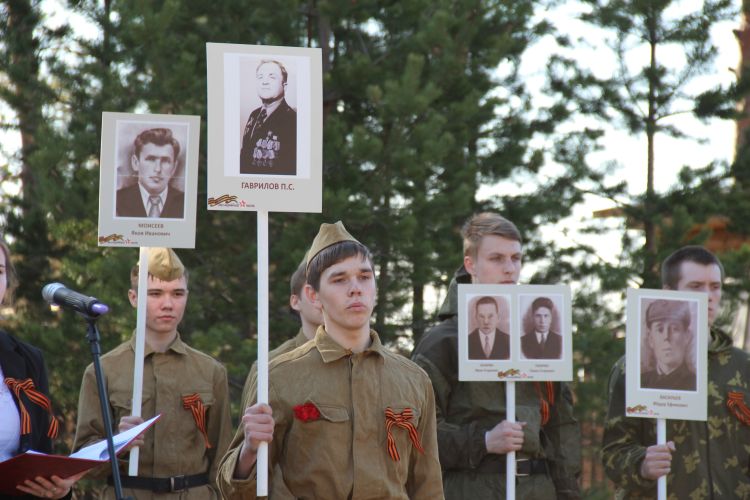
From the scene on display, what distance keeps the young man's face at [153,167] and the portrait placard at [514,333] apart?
1.59 metres

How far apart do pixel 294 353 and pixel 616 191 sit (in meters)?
8.83

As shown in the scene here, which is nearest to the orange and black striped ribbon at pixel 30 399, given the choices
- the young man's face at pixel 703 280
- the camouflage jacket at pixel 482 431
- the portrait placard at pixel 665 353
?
the camouflage jacket at pixel 482 431

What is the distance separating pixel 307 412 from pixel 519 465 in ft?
5.46

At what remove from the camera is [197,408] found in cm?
593

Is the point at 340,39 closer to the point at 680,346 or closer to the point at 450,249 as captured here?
the point at 450,249

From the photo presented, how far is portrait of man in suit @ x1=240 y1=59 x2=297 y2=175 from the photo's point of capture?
14.7ft

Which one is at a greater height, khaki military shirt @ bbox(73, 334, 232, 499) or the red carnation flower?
the red carnation flower

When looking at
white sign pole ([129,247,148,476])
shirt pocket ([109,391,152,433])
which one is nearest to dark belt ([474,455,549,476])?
white sign pole ([129,247,148,476])

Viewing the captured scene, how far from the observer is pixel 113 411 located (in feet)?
19.6

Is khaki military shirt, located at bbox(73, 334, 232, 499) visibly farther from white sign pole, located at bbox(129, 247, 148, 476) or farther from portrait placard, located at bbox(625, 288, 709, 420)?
portrait placard, located at bbox(625, 288, 709, 420)

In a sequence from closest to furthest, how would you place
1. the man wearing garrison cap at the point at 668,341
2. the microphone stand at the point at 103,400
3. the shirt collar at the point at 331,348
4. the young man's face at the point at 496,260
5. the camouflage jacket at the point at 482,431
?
the microphone stand at the point at 103,400, the shirt collar at the point at 331,348, the camouflage jacket at the point at 482,431, the man wearing garrison cap at the point at 668,341, the young man's face at the point at 496,260

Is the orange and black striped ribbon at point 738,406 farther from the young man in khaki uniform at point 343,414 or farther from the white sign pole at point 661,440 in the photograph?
the young man in khaki uniform at point 343,414

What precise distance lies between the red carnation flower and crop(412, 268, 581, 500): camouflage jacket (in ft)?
4.02

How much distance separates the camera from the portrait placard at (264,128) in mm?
4434
